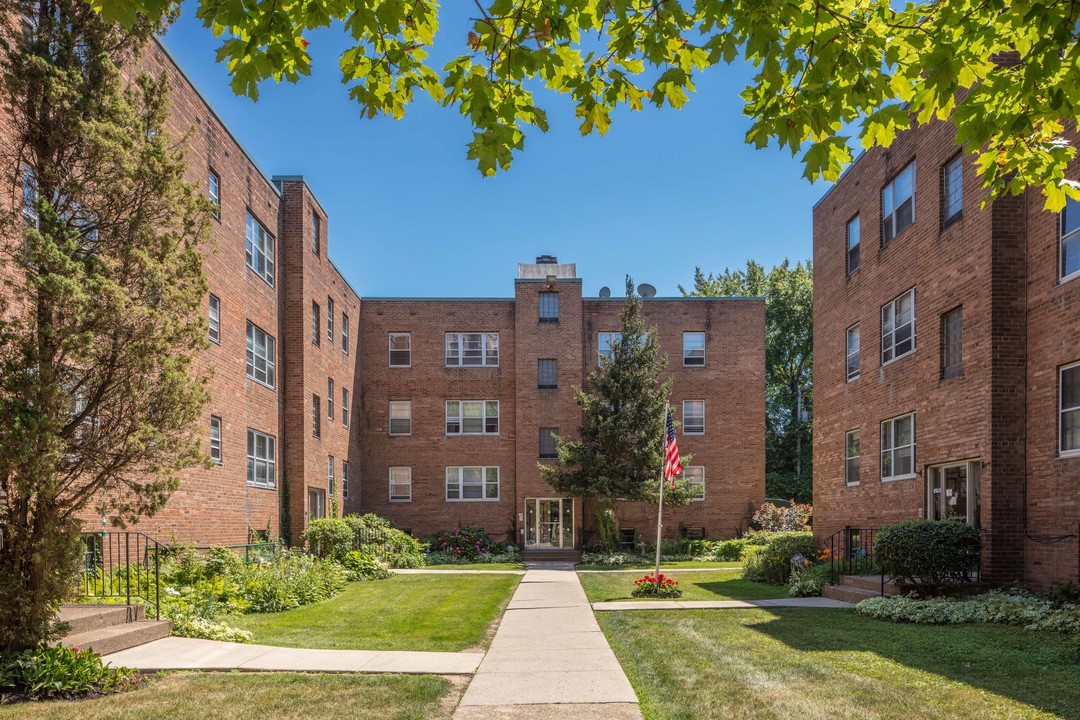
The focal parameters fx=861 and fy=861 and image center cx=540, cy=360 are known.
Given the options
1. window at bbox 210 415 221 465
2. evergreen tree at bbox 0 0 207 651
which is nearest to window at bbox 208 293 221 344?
window at bbox 210 415 221 465

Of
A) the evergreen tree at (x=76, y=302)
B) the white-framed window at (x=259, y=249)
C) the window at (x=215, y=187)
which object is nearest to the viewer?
the evergreen tree at (x=76, y=302)

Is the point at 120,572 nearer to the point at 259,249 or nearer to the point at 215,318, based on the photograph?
the point at 215,318

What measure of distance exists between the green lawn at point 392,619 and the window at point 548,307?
54.0 ft

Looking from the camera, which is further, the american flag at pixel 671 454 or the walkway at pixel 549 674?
the american flag at pixel 671 454

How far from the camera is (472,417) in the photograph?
34531mm

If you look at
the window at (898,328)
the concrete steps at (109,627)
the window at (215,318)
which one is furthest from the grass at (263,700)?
the window at (898,328)

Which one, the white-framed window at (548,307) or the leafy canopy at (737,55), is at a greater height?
the white-framed window at (548,307)

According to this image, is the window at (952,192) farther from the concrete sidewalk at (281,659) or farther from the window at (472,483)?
the window at (472,483)

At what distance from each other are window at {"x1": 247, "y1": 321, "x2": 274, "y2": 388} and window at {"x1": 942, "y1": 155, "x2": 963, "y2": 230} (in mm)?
15965

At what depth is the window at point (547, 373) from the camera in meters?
34.0

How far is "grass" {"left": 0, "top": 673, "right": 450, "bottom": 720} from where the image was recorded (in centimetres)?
677

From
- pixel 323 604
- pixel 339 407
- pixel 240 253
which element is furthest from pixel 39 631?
pixel 339 407

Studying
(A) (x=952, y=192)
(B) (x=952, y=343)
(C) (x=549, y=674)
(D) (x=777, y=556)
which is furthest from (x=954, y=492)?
(C) (x=549, y=674)

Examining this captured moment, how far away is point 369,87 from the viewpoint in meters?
5.90
